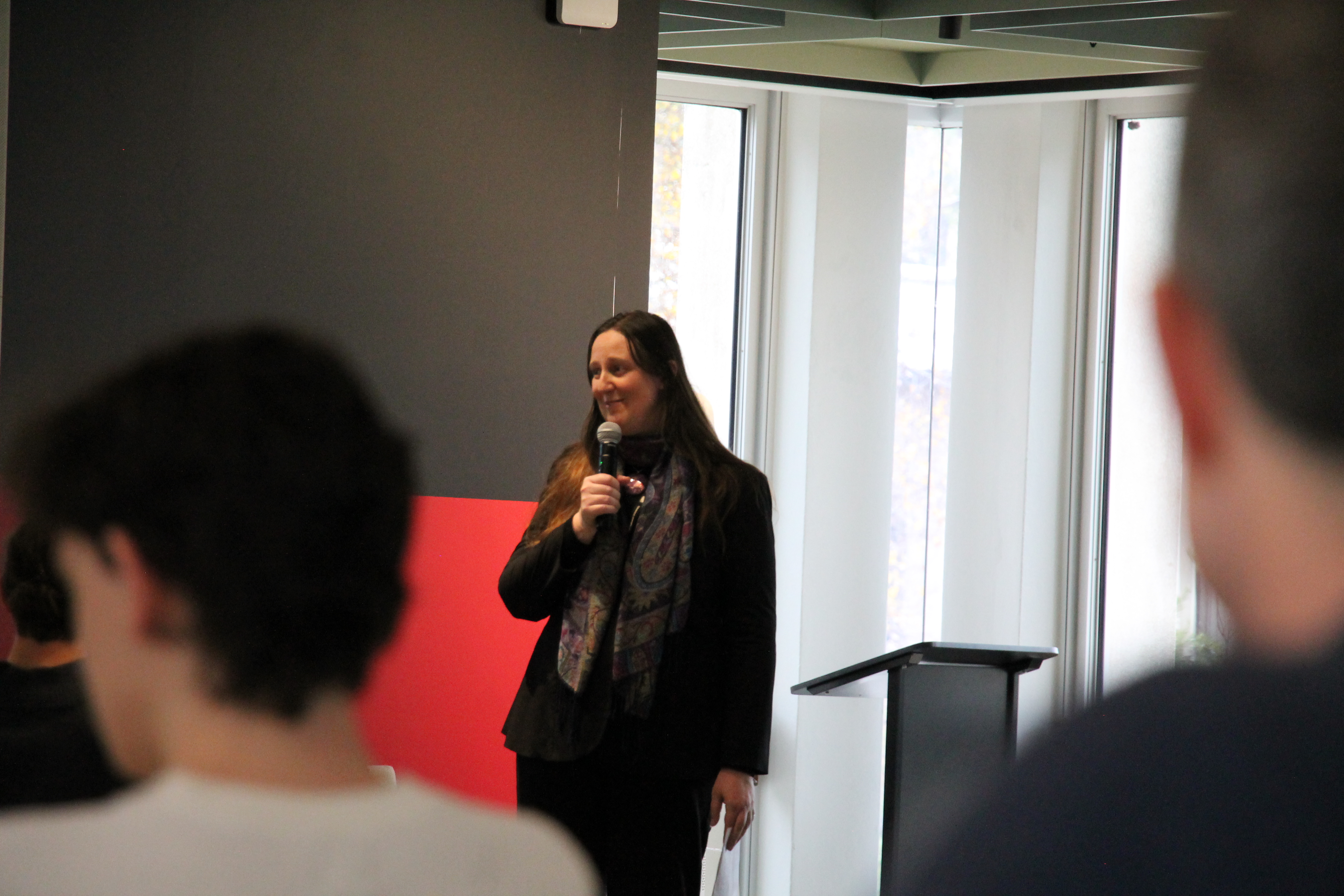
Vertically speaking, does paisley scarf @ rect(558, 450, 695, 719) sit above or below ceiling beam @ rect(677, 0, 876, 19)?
below

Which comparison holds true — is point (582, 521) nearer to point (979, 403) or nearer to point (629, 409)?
point (629, 409)

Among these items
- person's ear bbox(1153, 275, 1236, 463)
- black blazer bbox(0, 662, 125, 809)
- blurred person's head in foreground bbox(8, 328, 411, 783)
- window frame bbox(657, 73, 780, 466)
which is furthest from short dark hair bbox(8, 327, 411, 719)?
window frame bbox(657, 73, 780, 466)

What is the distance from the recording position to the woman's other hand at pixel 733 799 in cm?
228

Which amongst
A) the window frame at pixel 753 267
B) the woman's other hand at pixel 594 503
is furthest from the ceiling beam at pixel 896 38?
the woman's other hand at pixel 594 503

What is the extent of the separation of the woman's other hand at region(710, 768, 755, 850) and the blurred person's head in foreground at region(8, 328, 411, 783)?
2.47ft

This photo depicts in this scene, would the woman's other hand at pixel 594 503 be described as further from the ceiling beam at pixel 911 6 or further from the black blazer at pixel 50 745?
the ceiling beam at pixel 911 6

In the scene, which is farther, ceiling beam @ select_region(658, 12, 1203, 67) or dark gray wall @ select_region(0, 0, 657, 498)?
ceiling beam @ select_region(658, 12, 1203, 67)

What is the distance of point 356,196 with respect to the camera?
2.26 m

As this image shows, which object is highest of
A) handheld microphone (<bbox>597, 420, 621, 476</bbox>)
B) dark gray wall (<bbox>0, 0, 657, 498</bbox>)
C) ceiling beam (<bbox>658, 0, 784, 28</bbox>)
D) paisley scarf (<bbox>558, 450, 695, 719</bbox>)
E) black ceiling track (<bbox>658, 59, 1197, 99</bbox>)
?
ceiling beam (<bbox>658, 0, 784, 28</bbox>)

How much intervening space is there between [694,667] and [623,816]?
1.03ft

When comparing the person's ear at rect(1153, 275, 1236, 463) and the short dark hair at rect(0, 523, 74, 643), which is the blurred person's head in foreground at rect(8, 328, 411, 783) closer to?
the short dark hair at rect(0, 523, 74, 643)

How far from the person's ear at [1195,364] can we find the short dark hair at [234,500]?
164 cm

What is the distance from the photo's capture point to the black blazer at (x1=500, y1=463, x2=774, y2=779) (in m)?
2.25

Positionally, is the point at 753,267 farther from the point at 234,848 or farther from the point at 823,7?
the point at 234,848
